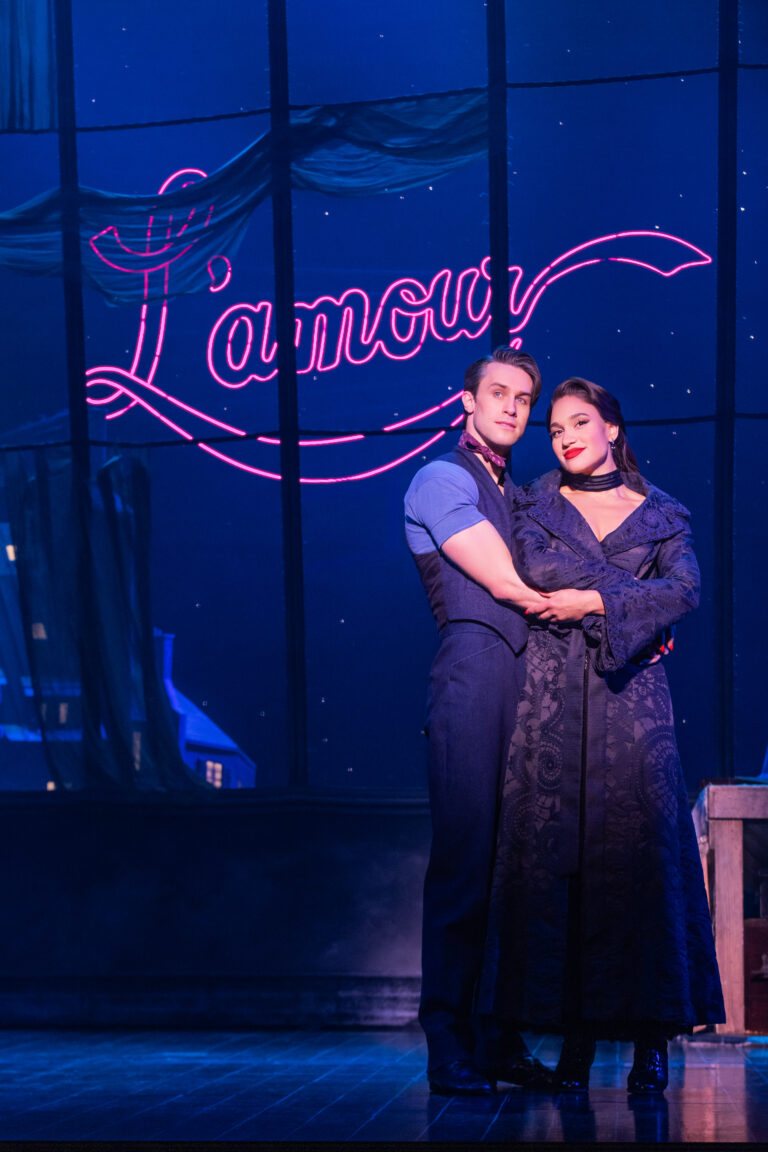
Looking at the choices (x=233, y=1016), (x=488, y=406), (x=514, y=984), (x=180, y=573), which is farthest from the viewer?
(x=180, y=573)

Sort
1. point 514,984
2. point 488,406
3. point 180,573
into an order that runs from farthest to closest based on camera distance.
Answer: point 180,573, point 488,406, point 514,984

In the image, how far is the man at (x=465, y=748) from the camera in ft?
9.78

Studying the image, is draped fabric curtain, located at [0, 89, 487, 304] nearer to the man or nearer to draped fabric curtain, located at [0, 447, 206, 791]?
draped fabric curtain, located at [0, 447, 206, 791]

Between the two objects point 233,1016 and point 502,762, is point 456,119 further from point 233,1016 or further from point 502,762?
point 233,1016

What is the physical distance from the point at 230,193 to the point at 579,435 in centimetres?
264

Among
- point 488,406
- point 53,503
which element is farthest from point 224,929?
point 488,406

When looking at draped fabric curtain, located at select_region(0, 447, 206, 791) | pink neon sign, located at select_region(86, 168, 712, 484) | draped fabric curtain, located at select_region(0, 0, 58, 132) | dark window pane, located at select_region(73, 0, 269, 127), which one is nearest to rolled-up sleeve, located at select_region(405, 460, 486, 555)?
pink neon sign, located at select_region(86, 168, 712, 484)

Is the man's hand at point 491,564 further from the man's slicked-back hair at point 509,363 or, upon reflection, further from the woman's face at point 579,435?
the man's slicked-back hair at point 509,363

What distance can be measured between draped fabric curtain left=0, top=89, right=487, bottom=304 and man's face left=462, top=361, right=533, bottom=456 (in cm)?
221

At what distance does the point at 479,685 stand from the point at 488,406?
0.67 meters

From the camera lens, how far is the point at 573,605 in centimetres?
296

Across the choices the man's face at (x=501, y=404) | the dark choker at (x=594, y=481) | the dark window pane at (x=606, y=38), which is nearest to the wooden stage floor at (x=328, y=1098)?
the dark choker at (x=594, y=481)

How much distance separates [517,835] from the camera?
301 cm

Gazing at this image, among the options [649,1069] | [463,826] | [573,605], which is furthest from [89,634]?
[649,1069]
